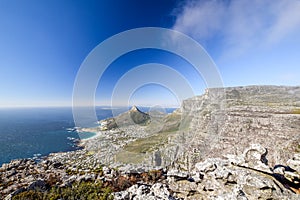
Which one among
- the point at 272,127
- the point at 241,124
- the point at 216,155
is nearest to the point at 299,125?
the point at 272,127

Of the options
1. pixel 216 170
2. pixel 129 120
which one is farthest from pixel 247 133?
pixel 129 120

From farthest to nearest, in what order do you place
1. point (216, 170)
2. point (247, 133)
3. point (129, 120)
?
point (129, 120)
point (247, 133)
point (216, 170)

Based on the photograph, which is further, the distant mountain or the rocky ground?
the distant mountain

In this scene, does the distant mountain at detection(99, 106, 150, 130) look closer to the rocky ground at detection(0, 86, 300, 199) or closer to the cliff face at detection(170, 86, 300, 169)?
the rocky ground at detection(0, 86, 300, 199)

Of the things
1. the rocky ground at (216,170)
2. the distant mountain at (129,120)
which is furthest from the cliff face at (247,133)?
the distant mountain at (129,120)

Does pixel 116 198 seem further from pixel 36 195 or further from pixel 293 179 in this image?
pixel 293 179

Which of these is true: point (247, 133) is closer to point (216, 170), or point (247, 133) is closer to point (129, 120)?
point (216, 170)

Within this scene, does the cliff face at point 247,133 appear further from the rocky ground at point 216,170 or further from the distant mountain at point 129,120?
the distant mountain at point 129,120

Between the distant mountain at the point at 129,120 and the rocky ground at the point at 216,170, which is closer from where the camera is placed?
the rocky ground at the point at 216,170

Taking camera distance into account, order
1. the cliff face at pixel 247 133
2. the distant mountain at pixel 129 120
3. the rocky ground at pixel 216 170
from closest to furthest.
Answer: the rocky ground at pixel 216 170 < the cliff face at pixel 247 133 < the distant mountain at pixel 129 120

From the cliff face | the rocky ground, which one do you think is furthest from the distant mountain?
the cliff face

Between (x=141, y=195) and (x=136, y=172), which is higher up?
(x=141, y=195)
